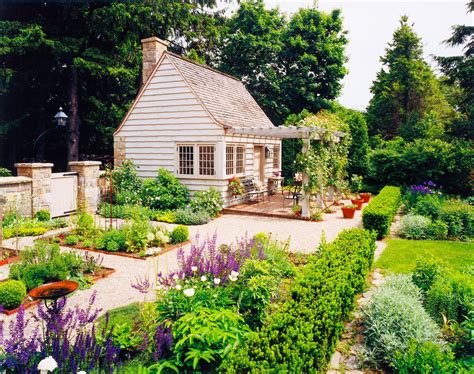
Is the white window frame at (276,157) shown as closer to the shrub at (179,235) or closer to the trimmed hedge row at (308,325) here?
the shrub at (179,235)

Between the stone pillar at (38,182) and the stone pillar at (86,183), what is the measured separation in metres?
1.32

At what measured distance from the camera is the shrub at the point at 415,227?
988 centimetres

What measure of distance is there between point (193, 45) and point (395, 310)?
26.0 m

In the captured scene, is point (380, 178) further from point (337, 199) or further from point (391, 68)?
point (391, 68)

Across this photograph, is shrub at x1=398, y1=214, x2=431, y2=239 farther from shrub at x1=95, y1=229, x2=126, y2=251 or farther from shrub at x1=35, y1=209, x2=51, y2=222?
shrub at x1=35, y1=209, x2=51, y2=222

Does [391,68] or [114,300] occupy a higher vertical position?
[391,68]

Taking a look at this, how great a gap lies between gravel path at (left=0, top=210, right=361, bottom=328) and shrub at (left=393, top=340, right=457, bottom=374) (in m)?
3.55

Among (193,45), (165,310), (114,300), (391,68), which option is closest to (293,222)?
(114,300)

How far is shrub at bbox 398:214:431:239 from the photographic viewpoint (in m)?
9.88

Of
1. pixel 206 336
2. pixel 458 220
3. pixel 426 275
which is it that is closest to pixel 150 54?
pixel 458 220

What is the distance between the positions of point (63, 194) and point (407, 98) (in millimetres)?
26343

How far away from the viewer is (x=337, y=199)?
15812 mm

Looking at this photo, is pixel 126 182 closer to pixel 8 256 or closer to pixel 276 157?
pixel 8 256

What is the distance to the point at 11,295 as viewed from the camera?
5.04 m
